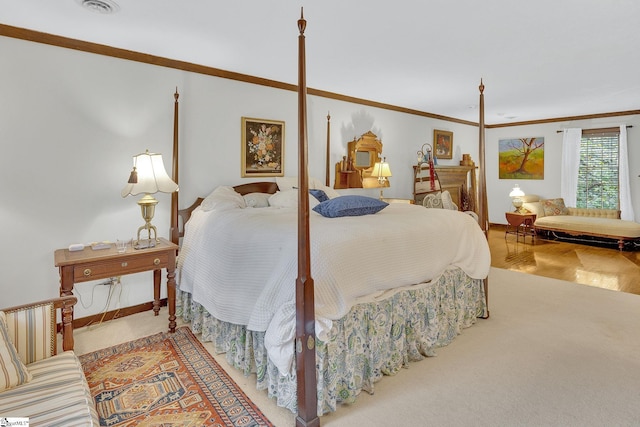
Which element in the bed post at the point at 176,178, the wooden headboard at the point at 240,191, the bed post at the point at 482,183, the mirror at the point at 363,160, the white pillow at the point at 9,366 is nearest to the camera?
the white pillow at the point at 9,366

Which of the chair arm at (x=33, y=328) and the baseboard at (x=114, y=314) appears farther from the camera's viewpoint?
the baseboard at (x=114, y=314)

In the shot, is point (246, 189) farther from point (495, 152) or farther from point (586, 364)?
point (495, 152)

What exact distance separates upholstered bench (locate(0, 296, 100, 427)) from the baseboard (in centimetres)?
142

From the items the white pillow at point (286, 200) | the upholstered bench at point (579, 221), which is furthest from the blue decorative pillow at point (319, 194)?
the upholstered bench at point (579, 221)

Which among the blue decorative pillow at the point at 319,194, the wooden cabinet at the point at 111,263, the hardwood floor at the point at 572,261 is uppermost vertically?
the blue decorative pillow at the point at 319,194

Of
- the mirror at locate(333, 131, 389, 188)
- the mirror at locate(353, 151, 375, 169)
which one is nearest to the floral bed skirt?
the mirror at locate(333, 131, 389, 188)

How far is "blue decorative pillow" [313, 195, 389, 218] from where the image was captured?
2607 millimetres

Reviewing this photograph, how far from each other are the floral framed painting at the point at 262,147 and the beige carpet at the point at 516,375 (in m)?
1.77

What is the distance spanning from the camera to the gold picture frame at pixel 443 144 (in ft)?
21.0

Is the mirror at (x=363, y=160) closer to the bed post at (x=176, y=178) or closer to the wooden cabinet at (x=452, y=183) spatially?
the wooden cabinet at (x=452, y=183)

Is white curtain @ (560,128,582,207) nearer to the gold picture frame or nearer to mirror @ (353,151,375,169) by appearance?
the gold picture frame

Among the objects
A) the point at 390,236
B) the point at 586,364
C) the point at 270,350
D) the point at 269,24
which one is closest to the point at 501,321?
the point at 586,364

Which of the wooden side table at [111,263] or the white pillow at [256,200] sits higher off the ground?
the white pillow at [256,200]

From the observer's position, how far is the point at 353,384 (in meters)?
1.85
